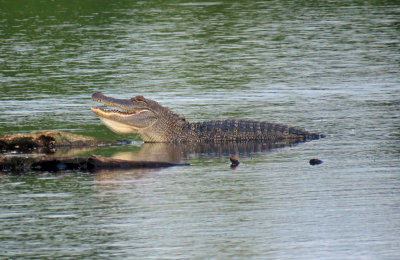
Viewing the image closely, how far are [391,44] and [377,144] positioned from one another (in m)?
15.9

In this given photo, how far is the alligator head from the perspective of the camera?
1908cm

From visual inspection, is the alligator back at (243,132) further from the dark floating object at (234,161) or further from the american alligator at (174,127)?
the dark floating object at (234,161)

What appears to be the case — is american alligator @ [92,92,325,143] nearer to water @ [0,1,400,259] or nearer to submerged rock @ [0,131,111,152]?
water @ [0,1,400,259]

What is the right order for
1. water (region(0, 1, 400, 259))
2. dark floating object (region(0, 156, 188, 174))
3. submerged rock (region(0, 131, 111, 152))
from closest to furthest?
water (region(0, 1, 400, 259)) → dark floating object (region(0, 156, 188, 174)) → submerged rock (region(0, 131, 111, 152))

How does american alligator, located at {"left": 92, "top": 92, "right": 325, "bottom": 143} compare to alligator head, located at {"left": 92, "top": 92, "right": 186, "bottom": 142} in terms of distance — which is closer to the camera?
american alligator, located at {"left": 92, "top": 92, "right": 325, "bottom": 143}

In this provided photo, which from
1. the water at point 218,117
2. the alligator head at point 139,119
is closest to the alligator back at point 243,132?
the alligator head at point 139,119

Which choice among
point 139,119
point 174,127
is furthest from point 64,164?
point 174,127

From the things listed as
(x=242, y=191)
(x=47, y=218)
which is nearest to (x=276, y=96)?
(x=242, y=191)

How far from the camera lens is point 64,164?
15.4 meters

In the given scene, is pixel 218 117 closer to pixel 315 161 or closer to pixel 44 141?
pixel 44 141

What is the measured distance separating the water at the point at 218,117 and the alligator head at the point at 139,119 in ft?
1.39

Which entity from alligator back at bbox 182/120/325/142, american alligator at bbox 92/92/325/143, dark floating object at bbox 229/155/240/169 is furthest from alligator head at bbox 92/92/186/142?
dark floating object at bbox 229/155/240/169

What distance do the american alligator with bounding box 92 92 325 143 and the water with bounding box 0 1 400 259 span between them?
48 cm

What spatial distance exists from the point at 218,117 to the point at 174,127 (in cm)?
146
